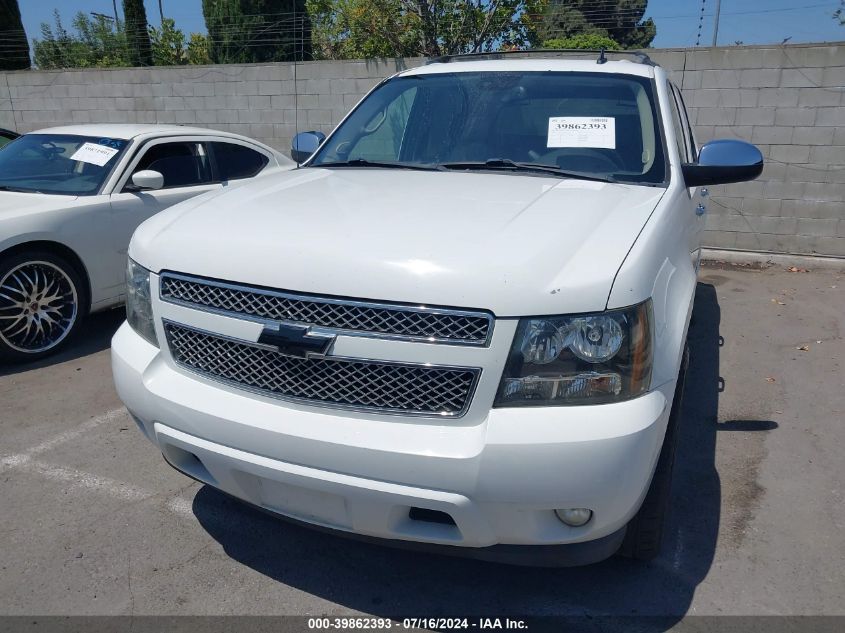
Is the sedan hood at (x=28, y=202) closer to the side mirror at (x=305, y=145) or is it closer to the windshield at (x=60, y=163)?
the windshield at (x=60, y=163)

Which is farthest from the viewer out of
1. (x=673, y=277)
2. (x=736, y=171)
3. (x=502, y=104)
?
(x=502, y=104)

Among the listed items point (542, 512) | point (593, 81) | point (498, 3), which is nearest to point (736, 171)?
point (593, 81)

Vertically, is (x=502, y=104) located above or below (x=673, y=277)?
above

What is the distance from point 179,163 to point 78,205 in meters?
1.06

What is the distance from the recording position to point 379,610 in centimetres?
246

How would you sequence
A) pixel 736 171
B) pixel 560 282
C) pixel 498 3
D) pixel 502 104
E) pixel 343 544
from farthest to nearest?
pixel 498 3
pixel 502 104
pixel 736 171
pixel 343 544
pixel 560 282

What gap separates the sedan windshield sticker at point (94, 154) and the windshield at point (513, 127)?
8.17ft

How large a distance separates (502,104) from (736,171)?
3.77 feet

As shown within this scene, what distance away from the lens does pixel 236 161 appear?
6.25 meters

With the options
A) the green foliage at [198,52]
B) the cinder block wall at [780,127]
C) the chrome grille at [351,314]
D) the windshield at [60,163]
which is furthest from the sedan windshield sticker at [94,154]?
the green foliage at [198,52]

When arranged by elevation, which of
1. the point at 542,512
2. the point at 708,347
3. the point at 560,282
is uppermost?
the point at 560,282

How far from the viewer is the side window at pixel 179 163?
5598 mm

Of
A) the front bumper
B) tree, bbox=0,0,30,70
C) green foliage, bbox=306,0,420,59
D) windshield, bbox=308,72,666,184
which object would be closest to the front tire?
windshield, bbox=308,72,666,184

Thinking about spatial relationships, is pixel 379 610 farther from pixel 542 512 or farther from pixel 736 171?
pixel 736 171
